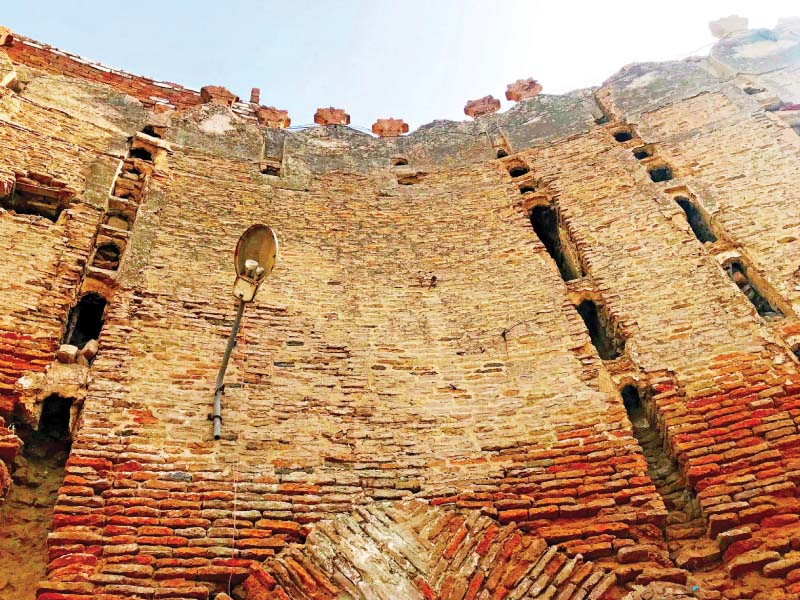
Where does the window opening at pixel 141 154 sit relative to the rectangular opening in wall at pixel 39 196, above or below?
above

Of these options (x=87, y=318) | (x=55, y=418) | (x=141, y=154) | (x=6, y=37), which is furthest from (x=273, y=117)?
(x=55, y=418)

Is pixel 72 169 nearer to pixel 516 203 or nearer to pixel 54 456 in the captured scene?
pixel 54 456

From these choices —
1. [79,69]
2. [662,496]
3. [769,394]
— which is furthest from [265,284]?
[79,69]

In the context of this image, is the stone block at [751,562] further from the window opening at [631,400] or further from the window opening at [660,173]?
the window opening at [660,173]

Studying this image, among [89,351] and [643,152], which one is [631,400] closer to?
[643,152]

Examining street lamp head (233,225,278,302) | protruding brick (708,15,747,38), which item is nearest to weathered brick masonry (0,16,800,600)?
street lamp head (233,225,278,302)

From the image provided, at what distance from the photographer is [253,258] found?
5078 millimetres

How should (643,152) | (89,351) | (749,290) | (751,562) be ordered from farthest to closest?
(643,152) < (749,290) < (89,351) < (751,562)

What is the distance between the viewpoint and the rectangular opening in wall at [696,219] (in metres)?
7.42

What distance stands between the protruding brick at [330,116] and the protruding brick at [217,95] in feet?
5.09

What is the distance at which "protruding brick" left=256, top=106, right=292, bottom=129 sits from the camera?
36.7 feet

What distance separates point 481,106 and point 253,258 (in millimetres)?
8417

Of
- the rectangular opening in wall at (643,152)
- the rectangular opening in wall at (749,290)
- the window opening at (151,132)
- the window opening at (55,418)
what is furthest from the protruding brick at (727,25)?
the window opening at (55,418)

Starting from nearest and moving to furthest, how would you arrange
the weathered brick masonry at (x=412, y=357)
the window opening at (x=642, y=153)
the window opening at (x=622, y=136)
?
the weathered brick masonry at (x=412, y=357), the window opening at (x=642, y=153), the window opening at (x=622, y=136)
